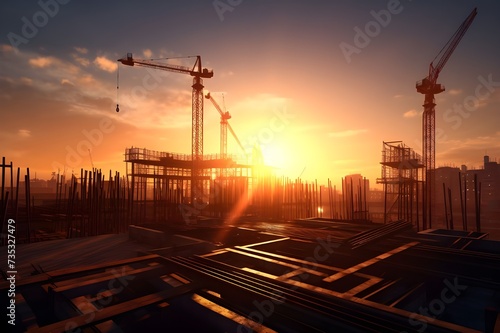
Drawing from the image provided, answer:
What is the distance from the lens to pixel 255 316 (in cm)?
464

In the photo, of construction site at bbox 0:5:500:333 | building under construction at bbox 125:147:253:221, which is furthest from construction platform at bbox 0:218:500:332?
building under construction at bbox 125:147:253:221

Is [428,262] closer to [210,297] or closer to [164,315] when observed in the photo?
[210,297]

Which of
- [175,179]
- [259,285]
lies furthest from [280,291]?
[175,179]

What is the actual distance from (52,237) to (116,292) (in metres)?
14.7

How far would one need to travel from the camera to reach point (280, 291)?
200 inches

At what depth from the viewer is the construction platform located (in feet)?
14.2

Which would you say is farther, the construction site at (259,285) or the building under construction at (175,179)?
the building under construction at (175,179)

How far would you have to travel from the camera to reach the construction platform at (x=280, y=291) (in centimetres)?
432

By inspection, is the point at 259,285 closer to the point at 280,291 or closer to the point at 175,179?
the point at 280,291

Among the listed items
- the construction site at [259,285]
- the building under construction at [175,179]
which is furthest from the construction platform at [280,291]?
the building under construction at [175,179]

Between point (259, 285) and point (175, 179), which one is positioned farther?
point (175, 179)

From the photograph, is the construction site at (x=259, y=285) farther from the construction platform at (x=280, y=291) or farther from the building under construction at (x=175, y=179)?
the building under construction at (x=175, y=179)

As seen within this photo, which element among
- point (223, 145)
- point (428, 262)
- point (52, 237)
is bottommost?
point (52, 237)

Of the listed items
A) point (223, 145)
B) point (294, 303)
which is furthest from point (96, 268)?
point (223, 145)
